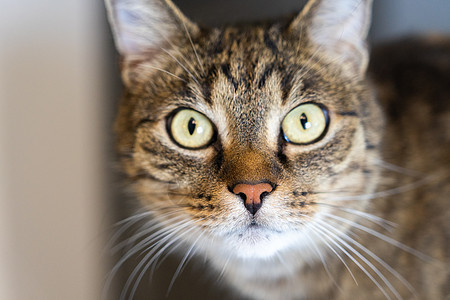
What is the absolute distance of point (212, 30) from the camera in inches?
43.8

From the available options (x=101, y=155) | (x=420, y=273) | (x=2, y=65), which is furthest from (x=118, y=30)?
(x=420, y=273)

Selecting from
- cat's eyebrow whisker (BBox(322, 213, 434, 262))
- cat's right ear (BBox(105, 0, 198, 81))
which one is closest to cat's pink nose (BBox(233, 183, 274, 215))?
cat's eyebrow whisker (BBox(322, 213, 434, 262))

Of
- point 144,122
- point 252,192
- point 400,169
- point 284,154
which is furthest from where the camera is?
point 400,169

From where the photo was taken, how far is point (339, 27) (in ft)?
3.48

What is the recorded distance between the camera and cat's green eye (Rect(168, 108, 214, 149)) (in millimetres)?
992

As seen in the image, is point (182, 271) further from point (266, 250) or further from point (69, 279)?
point (69, 279)

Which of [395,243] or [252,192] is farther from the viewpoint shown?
[395,243]

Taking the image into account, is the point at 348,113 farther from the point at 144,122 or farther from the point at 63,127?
the point at 63,127

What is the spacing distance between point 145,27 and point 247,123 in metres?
0.36

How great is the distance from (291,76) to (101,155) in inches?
34.4

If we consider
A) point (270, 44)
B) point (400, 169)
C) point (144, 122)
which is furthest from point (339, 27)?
point (144, 122)

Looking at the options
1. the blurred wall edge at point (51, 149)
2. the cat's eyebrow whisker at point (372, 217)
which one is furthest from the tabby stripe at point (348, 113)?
the blurred wall edge at point (51, 149)

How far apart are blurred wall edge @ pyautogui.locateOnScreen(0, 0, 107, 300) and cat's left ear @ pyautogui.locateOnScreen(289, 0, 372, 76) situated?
85cm

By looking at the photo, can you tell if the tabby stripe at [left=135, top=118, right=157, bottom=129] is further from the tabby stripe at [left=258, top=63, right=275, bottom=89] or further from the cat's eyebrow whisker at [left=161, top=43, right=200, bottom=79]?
the tabby stripe at [left=258, top=63, right=275, bottom=89]
